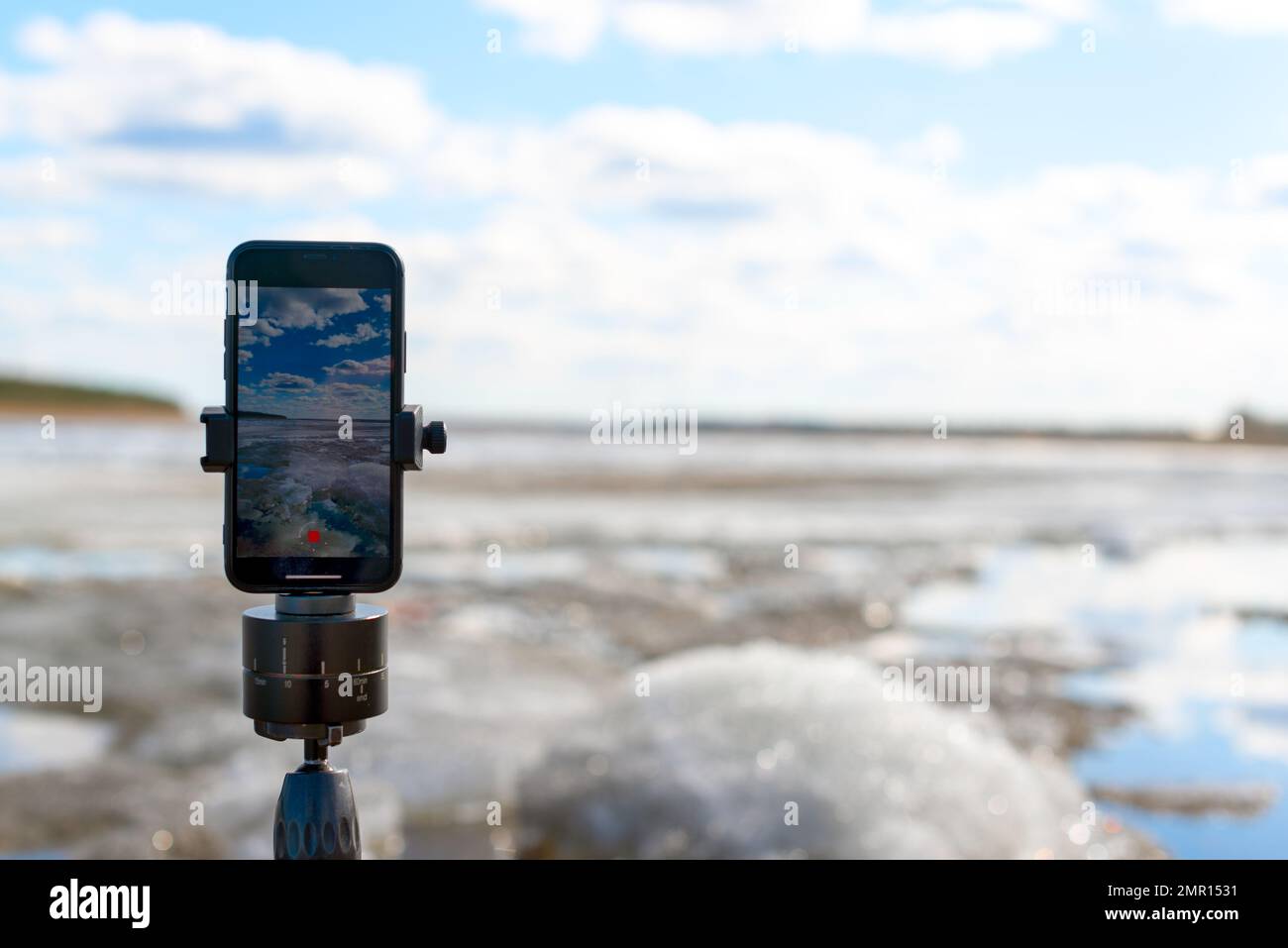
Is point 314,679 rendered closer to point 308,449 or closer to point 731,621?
point 308,449

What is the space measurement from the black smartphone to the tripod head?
0.03m

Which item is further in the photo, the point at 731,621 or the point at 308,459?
the point at 731,621

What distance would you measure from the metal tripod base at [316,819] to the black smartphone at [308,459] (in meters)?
0.34

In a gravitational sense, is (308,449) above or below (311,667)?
above

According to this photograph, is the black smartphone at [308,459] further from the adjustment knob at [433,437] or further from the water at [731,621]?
the water at [731,621]

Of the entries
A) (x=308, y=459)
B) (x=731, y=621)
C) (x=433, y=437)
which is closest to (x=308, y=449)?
(x=308, y=459)

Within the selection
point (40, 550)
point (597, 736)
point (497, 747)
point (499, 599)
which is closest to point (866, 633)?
point (499, 599)

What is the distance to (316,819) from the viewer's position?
191 centimetres

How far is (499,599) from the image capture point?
11.7m

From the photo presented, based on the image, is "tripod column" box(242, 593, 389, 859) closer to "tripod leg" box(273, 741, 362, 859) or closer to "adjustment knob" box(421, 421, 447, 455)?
"tripod leg" box(273, 741, 362, 859)

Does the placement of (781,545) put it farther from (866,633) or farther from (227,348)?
(227,348)

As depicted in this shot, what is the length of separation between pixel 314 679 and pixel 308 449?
15.7 inches

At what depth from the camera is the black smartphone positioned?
1945mm

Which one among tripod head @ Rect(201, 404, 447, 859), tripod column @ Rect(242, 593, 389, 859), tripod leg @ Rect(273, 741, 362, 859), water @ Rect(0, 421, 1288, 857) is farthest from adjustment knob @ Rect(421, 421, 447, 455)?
water @ Rect(0, 421, 1288, 857)
